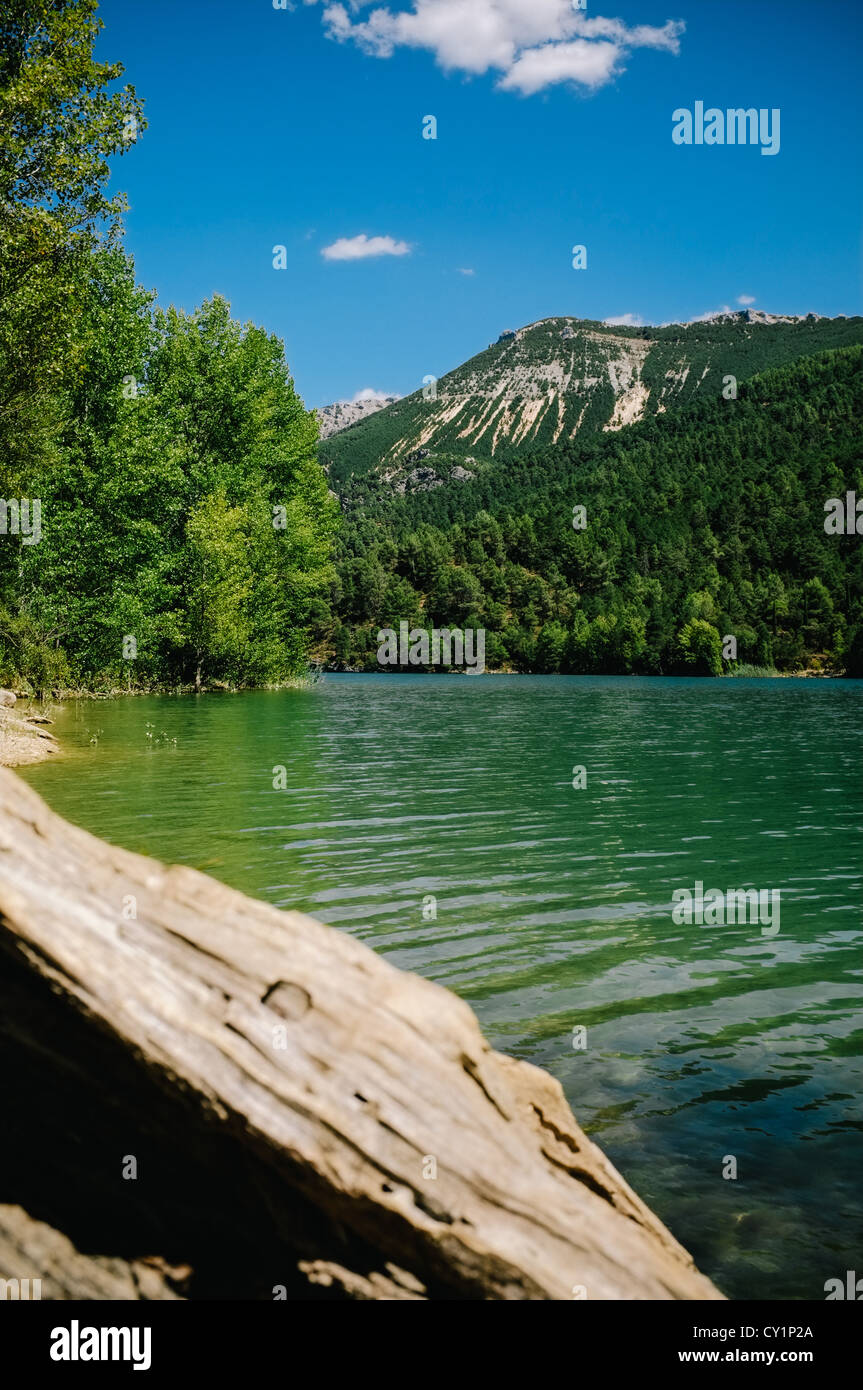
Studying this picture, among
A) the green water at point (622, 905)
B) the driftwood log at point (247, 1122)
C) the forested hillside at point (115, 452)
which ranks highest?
Answer: the forested hillside at point (115, 452)

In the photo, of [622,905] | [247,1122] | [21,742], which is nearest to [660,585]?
[21,742]

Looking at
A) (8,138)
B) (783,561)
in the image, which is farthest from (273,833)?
(783,561)

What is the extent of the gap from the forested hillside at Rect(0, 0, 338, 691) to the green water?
34.0 feet

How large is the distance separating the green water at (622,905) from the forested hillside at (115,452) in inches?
408

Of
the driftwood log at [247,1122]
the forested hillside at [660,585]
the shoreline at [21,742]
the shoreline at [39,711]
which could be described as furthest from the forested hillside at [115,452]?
the forested hillside at [660,585]

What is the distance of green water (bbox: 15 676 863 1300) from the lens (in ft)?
18.5

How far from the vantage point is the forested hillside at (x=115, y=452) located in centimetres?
2397

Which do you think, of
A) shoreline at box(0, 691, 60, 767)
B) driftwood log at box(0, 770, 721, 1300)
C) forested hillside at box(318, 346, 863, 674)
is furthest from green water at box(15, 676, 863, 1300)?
forested hillside at box(318, 346, 863, 674)

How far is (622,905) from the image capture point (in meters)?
11.3

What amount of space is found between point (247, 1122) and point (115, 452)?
1546 inches

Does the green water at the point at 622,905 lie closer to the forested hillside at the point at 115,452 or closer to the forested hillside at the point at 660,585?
the forested hillside at the point at 115,452
